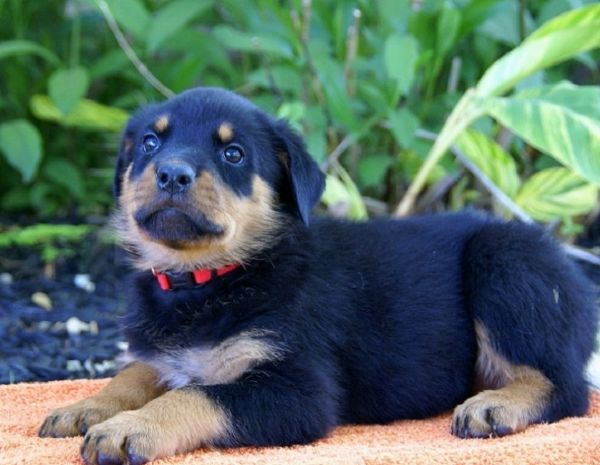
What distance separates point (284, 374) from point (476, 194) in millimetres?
3548

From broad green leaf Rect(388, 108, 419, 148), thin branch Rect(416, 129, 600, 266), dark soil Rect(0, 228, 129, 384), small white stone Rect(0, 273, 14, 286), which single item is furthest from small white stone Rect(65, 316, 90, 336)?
thin branch Rect(416, 129, 600, 266)

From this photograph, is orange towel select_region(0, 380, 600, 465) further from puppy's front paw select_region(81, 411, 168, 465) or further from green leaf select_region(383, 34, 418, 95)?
green leaf select_region(383, 34, 418, 95)

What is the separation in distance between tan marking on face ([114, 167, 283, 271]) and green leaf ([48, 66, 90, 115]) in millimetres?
2440

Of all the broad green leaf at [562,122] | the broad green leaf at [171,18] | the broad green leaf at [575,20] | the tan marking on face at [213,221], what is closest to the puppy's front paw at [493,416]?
the tan marking on face at [213,221]

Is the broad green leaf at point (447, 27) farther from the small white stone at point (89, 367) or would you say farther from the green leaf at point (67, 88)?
the small white stone at point (89, 367)

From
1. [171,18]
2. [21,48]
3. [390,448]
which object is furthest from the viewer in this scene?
[21,48]

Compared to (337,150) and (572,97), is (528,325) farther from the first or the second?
(337,150)

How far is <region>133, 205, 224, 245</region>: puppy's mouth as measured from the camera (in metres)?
3.41

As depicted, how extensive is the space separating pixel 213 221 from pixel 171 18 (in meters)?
3.06

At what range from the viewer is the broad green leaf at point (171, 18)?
6.09 metres

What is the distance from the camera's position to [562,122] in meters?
5.03

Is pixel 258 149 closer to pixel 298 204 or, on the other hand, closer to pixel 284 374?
pixel 298 204

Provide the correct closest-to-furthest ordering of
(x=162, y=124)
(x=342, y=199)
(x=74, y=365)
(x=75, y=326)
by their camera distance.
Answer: (x=162, y=124), (x=74, y=365), (x=75, y=326), (x=342, y=199)

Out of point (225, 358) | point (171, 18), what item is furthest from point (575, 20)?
point (225, 358)
